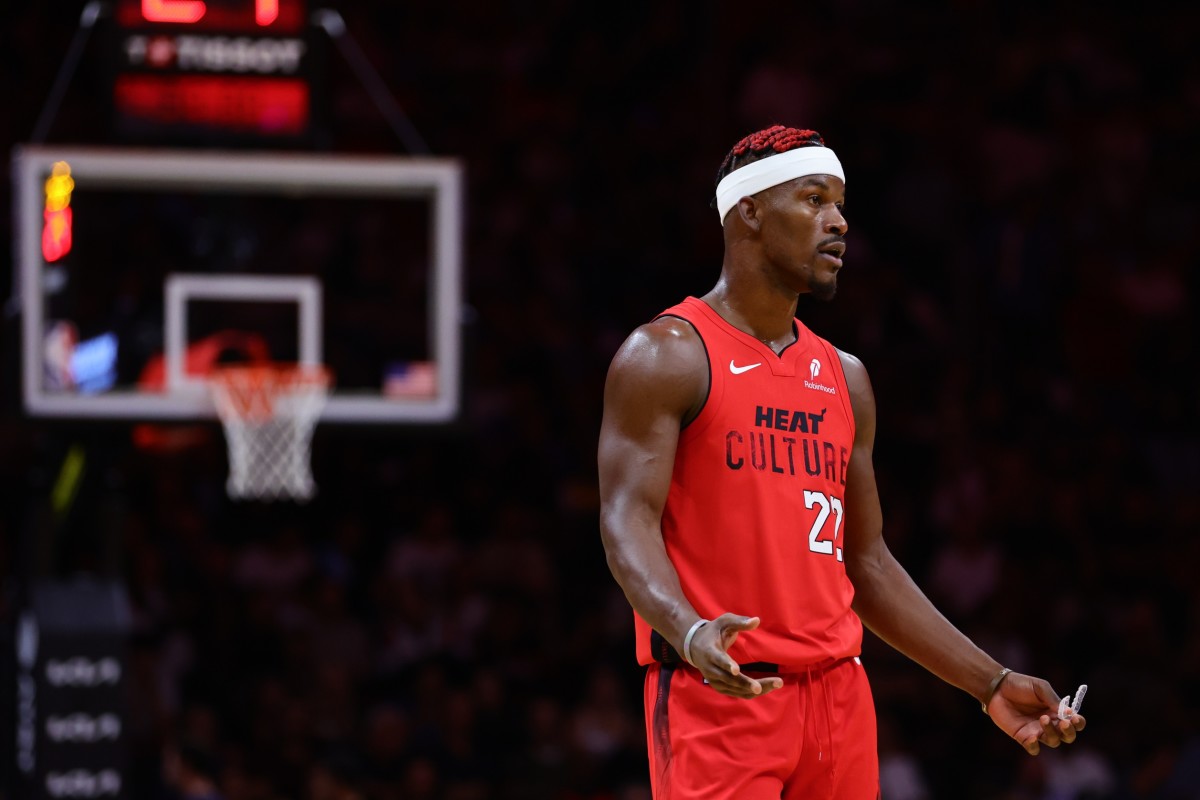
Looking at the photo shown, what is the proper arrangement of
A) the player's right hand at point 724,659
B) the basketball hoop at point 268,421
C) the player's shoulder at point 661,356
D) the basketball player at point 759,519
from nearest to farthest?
the player's right hand at point 724,659, the basketball player at point 759,519, the player's shoulder at point 661,356, the basketball hoop at point 268,421

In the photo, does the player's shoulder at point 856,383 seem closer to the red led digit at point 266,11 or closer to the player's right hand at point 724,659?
the player's right hand at point 724,659

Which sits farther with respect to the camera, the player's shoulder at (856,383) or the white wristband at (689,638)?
the player's shoulder at (856,383)

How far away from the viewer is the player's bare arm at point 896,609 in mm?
4398

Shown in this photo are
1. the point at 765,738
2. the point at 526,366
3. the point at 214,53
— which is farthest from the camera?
the point at 526,366

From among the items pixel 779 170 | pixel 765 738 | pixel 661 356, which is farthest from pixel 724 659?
pixel 779 170

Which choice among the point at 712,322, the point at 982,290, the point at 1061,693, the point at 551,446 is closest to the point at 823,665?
the point at 712,322

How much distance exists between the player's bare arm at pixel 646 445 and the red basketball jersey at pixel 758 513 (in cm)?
6

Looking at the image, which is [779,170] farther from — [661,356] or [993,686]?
[993,686]

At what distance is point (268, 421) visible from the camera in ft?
27.5

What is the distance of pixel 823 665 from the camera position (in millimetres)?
4227

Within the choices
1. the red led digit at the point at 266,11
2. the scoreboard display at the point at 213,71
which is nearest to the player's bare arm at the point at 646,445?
the scoreboard display at the point at 213,71

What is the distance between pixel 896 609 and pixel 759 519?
22.3 inches

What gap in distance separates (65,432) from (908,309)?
600cm

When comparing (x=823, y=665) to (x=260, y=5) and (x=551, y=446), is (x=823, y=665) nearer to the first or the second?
(x=260, y=5)
